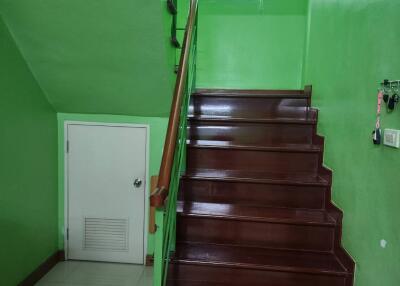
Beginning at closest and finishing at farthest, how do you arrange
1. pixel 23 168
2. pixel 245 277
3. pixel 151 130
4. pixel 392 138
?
pixel 392 138 < pixel 245 277 < pixel 23 168 < pixel 151 130

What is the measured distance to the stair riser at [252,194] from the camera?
2123mm

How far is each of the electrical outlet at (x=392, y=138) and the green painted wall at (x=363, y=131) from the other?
3cm

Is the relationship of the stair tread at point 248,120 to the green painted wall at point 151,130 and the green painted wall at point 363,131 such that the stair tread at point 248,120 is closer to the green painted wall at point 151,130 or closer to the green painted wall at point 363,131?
the green painted wall at point 363,131

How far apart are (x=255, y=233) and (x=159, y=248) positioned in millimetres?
780

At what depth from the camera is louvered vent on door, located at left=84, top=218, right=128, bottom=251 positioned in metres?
2.98

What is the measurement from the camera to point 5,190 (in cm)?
221

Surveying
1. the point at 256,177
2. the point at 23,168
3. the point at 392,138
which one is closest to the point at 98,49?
the point at 23,168

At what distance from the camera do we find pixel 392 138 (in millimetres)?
1335

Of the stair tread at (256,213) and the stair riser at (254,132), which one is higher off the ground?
the stair riser at (254,132)

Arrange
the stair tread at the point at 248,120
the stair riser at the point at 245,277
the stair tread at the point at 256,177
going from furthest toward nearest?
the stair tread at the point at 248,120
the stair tread at the point at 256,177
the stair riser at the point at 245,277

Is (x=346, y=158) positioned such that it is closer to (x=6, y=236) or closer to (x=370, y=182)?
(x=370, y=182)

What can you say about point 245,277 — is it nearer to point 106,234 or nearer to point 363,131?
point 363,131

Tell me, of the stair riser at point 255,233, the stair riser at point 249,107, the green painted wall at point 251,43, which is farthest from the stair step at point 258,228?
the green painted wall at point 251,43

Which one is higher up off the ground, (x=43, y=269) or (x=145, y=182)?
(x=145, y=182)
